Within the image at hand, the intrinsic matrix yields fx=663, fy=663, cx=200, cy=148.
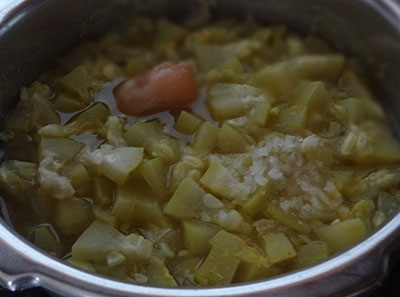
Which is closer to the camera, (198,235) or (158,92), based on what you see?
(198,235)

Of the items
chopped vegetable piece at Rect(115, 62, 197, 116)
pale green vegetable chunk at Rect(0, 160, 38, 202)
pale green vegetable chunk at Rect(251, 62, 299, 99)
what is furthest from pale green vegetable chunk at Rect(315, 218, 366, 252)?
pale green vegetable chunk at Rect(0, 160, 38, 202)

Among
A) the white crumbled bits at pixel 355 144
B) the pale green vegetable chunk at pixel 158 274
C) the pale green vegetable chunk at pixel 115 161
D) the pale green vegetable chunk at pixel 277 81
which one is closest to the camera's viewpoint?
the pale green vegetable chunk at pixel 158 274

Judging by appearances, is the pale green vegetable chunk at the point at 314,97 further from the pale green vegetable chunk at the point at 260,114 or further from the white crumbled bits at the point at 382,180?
the white crumbled bits at the point at 382,180

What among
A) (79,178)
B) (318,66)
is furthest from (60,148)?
(318,66)

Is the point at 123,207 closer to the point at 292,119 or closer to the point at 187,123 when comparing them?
the point at 187,123

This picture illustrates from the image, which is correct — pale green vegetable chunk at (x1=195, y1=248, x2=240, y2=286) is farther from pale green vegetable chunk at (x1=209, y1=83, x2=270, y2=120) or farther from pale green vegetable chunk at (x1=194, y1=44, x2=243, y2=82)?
pale green vegetable chunk at (x1=194, y1=44, x2=243, y2=82)

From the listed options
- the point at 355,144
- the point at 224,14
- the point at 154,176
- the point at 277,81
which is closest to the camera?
the point at 154,176

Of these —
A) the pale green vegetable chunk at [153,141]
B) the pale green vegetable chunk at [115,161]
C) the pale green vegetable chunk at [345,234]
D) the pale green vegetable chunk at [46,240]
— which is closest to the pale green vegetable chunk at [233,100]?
the pale green vegetable chunk at [153,141]
